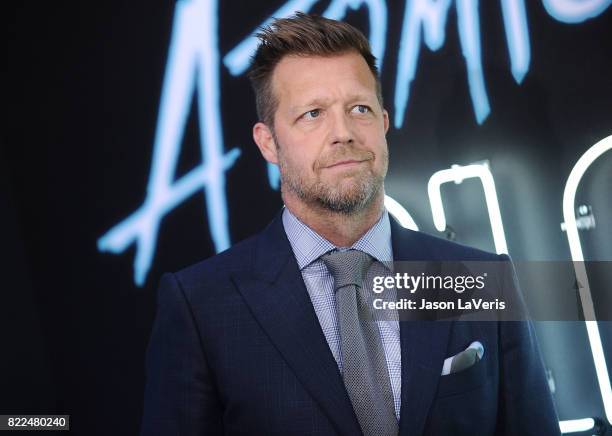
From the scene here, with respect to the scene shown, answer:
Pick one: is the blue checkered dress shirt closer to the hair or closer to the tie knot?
the tie knot

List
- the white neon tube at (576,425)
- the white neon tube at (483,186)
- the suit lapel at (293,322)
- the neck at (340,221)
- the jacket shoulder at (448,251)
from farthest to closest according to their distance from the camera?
the white neon tube at (483,186), the white neon tube at (576,425), the jacket shoulder at (448,251), the neck at (340,221), the suit lapel at (293,322)

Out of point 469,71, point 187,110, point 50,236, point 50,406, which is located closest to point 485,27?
point 469,71

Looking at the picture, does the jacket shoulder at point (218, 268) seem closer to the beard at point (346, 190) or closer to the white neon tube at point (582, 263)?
the beard at point (346, 190)

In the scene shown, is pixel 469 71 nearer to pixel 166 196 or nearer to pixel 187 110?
pixel 187 110

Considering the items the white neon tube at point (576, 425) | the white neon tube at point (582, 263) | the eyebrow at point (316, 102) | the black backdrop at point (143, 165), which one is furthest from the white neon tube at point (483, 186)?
the eyebrow at point (316, 102)

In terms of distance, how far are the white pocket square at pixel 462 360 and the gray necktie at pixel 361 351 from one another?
156mm

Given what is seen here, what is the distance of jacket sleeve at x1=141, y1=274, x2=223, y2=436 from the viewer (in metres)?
1.68

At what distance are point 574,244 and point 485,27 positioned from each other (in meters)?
1.02

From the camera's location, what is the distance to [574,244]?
2.73m

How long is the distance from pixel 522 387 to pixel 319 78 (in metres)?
1.00

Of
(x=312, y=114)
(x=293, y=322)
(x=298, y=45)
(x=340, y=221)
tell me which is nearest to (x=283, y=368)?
(x=293, y=322)

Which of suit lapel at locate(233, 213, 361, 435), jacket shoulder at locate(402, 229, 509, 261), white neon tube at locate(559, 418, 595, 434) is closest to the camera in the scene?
suit lapel at locate(233, 213, 361, 435)

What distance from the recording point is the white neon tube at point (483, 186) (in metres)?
2.75

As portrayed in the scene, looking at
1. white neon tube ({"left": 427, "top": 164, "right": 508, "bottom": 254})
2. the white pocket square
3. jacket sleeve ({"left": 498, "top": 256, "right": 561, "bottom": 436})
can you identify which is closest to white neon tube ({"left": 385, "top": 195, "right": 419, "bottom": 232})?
white neon tube ({"left": 427, "top": 164, "right": 508, "bottom": 254})
